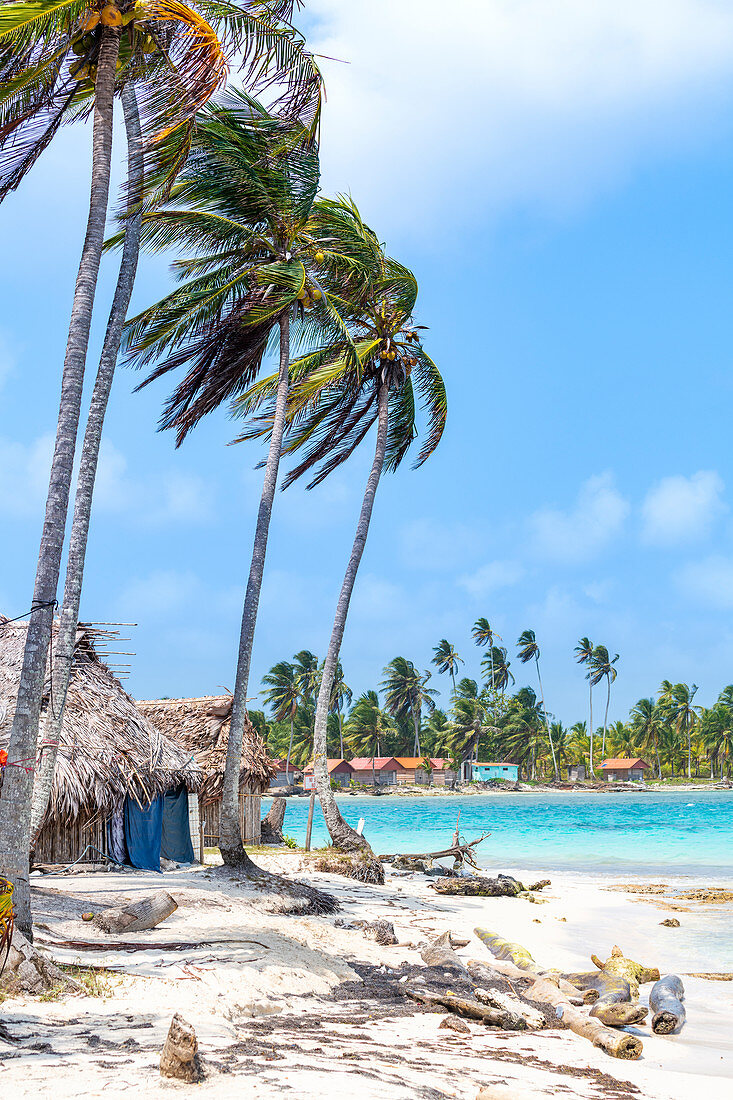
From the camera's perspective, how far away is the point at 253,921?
972 cm

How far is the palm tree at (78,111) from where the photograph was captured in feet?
24.0

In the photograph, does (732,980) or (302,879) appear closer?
(732,980)

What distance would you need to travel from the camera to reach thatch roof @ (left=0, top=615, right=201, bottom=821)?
1268 centimetres

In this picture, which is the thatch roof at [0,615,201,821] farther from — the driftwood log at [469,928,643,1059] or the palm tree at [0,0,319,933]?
the driftwood log at [469,928,643,1059]

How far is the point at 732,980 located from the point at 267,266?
11.4m

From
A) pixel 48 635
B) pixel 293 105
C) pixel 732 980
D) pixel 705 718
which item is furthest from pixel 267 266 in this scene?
pixel 705 718

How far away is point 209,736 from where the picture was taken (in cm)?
1864

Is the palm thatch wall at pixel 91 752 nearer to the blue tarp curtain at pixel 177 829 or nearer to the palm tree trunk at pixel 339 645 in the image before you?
the blue tarp curtain at pixel 177 829

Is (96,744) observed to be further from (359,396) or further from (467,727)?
(467,727)

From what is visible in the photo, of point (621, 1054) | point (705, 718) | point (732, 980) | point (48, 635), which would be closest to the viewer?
Result: point (621, 1054)

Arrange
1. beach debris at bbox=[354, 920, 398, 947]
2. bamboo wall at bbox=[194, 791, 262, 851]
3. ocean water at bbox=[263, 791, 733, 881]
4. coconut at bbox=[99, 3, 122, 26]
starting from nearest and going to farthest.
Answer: coconut at bbox=[99, 3, 122, 26] < beach debris at bbox=[354, 920, 398, 947] < bamboo wall at bbox=[194, 791, 262, 851] < ocean water at bbox=[263, 791, 733, 881]

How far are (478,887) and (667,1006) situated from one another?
925 cm

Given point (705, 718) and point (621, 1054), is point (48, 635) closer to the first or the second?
point (621, 1054)

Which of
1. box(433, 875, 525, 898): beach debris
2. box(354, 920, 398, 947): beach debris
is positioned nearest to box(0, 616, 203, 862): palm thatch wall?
box(354, 920, 398, 947): beach debris
